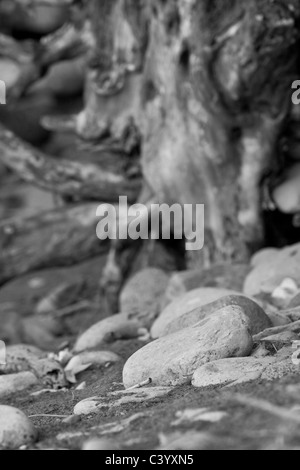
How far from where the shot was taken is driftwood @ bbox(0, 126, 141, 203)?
675cm

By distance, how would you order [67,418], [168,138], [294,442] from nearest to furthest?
[294,442], [67,418], [168,138]

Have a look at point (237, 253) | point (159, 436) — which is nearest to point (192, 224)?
point (237, 253)

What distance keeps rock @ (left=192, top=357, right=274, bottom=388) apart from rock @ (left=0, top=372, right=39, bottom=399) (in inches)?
43.7

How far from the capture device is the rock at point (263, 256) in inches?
209

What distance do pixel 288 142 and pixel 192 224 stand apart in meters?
0.90

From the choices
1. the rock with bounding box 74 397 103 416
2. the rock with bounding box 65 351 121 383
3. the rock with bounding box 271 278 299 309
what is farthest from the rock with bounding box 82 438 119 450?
the rock with bounding box 271 278 299 309

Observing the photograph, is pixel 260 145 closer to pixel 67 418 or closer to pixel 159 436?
pixel 67 418

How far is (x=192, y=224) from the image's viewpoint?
20.0 feet

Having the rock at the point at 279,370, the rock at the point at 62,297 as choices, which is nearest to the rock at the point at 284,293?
the rock at the point at 279,370

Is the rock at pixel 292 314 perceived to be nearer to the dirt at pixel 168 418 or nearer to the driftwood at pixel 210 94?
the dirt at pixel 168 418

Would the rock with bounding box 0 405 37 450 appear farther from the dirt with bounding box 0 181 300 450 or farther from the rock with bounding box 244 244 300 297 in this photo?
the rock with bounding box 244 244 300 297

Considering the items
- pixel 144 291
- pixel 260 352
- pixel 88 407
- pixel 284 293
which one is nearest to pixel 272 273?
pixel 284 293

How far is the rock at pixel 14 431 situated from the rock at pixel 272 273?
7.61 feet

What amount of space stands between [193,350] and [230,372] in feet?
0.86
